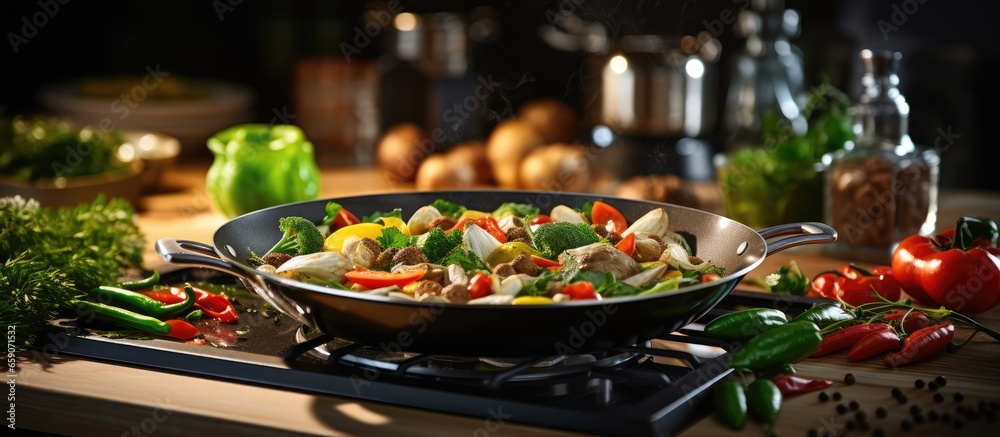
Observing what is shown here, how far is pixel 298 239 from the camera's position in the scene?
1.40 m

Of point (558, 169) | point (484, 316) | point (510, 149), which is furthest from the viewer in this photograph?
point (510, 149)

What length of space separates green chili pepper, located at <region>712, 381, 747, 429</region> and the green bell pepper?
1.33 meters

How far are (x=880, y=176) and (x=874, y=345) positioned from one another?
63 centimetres

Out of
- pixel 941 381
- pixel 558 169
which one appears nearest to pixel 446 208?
pixel 941 381

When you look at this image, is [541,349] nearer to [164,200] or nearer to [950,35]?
[164,200]

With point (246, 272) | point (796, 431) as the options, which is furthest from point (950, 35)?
point (246, 272)

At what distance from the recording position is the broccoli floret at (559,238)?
1355 millimetres

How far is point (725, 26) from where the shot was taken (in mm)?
3086

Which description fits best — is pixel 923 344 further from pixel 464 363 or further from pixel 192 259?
pixel 192 259

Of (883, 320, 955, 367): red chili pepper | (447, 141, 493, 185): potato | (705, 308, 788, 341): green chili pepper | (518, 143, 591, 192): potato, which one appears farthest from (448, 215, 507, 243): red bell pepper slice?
(447, 141, 493, 185): potato

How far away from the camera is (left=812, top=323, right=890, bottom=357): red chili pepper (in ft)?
4.42

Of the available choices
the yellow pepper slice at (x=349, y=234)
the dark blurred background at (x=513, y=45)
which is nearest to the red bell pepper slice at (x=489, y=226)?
the yellow pepper slice at (x=349, y=234)

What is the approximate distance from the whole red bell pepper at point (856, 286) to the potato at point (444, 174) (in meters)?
1.17

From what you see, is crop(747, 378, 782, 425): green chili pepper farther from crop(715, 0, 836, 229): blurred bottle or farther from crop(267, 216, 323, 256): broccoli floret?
crop(715, 0, 836, 229): blurred bottle
